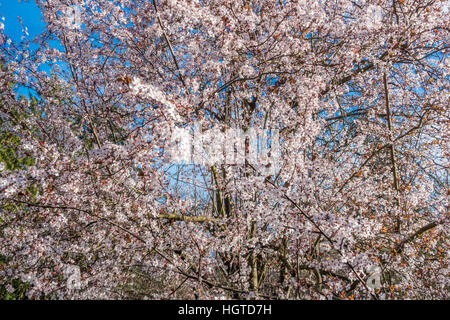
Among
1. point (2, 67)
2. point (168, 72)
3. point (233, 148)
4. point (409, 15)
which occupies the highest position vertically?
point (409, 15)

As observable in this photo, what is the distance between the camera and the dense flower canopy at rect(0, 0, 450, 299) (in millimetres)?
3170

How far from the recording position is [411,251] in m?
4.19

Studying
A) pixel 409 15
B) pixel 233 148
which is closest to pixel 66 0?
pixel 233 148

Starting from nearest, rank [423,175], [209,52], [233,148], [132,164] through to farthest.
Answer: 1. [132,164]
2. [233,148]
3. [209,52]
4. [423,175]

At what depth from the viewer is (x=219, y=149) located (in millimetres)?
3564

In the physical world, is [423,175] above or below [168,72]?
below

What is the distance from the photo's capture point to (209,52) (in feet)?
14.4

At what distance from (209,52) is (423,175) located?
568 centimetres

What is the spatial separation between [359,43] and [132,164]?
15.8 feet

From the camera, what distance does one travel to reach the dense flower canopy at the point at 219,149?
10.4ft

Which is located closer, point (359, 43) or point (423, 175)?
point (359, 43)
